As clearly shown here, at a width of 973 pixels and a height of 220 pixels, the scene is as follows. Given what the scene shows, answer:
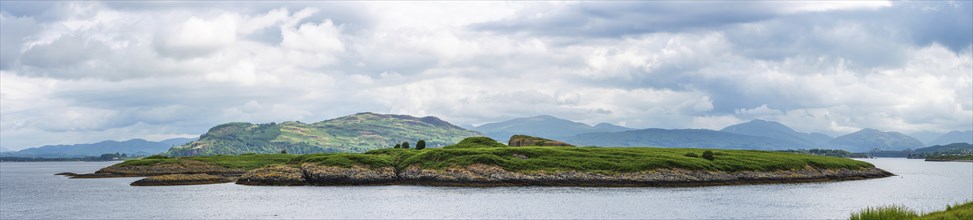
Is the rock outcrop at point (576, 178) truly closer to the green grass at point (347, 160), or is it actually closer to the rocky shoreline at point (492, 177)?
the rocky shoreline at point (492, 177)

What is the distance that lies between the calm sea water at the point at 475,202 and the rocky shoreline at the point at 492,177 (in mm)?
9203

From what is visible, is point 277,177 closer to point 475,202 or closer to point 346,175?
point 346,175

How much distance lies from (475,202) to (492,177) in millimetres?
38654

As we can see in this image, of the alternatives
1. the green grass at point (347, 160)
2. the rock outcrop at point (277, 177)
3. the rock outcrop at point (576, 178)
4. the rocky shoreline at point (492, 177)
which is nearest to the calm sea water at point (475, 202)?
the rock outcrop at point (576, 178)

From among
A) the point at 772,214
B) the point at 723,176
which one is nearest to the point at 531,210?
the point at 772,214

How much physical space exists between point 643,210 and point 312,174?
82383 mm

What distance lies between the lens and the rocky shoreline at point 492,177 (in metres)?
135

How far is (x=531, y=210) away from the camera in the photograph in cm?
8662

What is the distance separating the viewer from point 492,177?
449 feet

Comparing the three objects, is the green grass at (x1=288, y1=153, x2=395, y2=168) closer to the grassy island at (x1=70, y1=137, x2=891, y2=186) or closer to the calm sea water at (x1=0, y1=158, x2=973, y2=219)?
the grassy island at (x1=70, y1=137, x2=891, y2=186)

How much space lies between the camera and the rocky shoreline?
135m

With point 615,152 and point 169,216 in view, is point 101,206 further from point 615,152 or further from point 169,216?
point 615,152

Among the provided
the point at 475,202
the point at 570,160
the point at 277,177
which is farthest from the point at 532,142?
the point at 475,202

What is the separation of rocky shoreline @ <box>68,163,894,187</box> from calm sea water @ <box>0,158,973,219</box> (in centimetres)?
920
